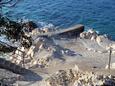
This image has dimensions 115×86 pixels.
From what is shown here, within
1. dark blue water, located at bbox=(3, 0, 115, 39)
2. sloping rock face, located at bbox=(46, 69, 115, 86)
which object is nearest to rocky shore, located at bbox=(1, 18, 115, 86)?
sloping rock face, located at bbox=(46, 69, 115, 86)

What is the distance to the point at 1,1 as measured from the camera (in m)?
27.0

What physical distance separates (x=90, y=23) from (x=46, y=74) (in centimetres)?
A: 1829

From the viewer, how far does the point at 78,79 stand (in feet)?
110

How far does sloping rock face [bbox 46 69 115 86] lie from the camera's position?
3231 cm

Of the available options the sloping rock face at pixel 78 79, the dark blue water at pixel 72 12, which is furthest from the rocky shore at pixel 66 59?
the dark blue water at pixel 72 12

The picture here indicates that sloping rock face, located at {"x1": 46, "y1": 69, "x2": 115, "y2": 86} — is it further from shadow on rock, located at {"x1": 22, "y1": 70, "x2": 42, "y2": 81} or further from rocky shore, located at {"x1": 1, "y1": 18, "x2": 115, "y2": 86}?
shadow on rock, located at {"x1": 22, "y1": 70, "x2": 42, "y2": 81}

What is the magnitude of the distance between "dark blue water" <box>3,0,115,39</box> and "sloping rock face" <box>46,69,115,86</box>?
57.8ft

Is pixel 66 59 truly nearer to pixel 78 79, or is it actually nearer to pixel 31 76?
pixel 31 76

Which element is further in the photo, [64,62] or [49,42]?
[49,42]

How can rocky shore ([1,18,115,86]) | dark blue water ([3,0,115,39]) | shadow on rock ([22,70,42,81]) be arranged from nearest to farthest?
rocky shore ([1,18,115,86])
shadow on rock ([22,70,42,81])
dark blue water ([3,0,115,39])

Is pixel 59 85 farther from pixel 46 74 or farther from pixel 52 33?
pixel 52 33

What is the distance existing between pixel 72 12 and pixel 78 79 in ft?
86.1

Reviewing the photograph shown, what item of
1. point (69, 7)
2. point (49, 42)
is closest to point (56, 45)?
point (49, 42)

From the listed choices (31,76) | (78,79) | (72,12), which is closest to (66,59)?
(31,76)
